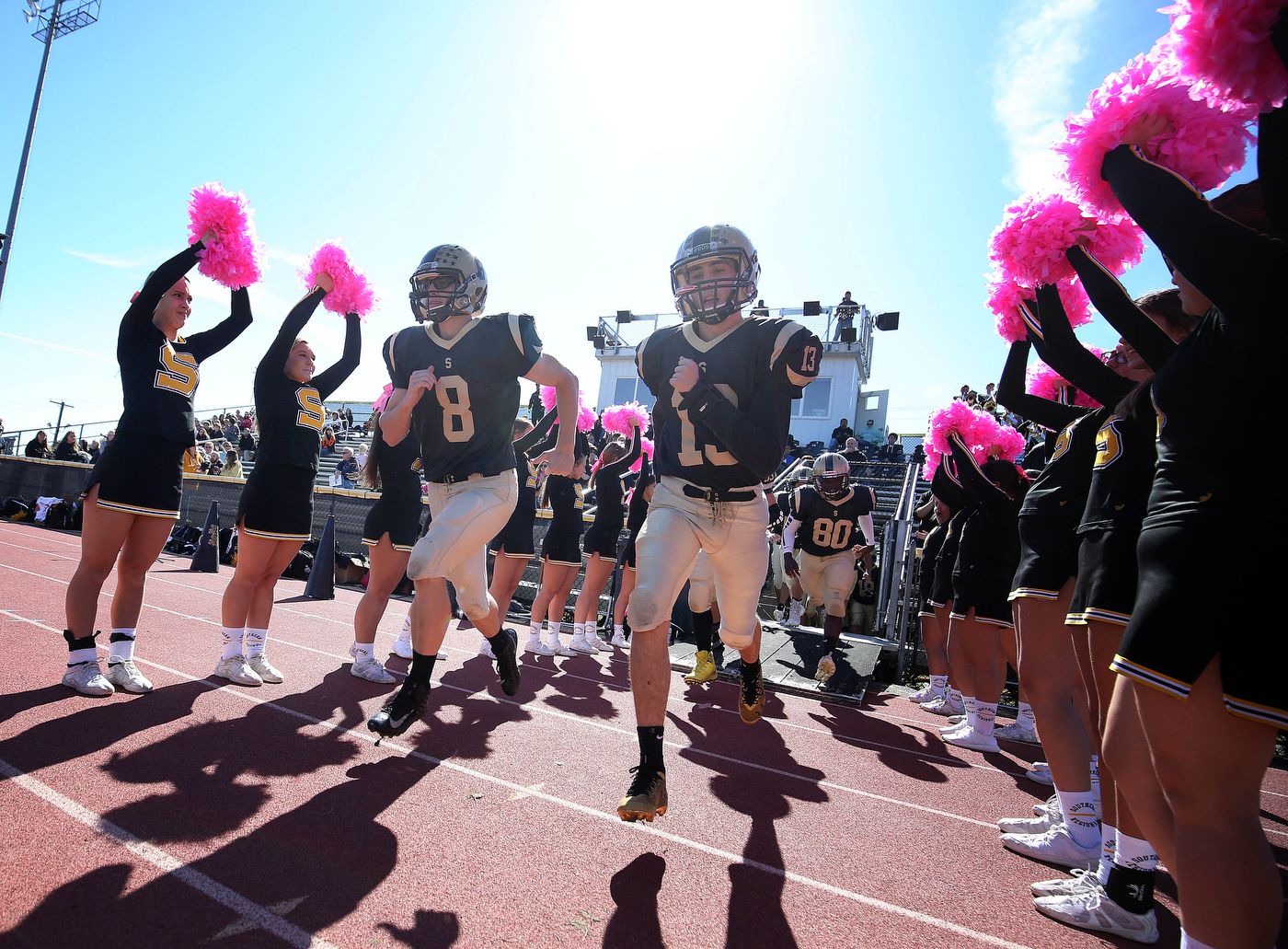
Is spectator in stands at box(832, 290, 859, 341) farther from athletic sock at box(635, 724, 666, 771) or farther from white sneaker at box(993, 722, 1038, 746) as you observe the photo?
athletic sock at box(635, 724, 666, 771)

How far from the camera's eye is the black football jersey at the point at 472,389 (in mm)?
4074

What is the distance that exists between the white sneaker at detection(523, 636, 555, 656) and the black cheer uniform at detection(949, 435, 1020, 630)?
4.57m

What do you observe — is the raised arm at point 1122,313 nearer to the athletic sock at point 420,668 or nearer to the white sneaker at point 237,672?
the athletic sock at point 420,668

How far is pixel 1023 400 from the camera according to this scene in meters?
3.84

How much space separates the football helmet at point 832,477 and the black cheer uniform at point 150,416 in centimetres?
657

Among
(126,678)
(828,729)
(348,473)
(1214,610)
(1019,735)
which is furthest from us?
(348,473)

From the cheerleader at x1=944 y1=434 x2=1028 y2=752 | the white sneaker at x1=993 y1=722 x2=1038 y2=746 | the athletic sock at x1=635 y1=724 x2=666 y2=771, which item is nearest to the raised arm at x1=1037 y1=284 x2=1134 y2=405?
the cheerleader at x1=944 y1=434 x2=1028 y2=752

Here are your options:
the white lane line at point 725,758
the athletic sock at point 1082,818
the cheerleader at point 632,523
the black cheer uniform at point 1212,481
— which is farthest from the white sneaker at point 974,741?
the black cheer uniform at point 1212,481

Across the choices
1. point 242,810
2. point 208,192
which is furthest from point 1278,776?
point 208,192

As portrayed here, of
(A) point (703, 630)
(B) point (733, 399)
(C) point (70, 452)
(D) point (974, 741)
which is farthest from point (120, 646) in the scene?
(C) point (70, 452)

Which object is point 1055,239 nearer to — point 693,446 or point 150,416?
point 693,446

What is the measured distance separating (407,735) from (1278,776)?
271 inches

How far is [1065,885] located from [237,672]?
5.07m

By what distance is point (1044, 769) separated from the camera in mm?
5062
